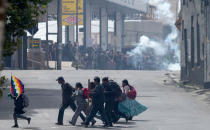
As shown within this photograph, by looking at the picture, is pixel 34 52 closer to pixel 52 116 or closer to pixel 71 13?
pixel 71 13

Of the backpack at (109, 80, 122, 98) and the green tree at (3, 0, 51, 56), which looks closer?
the green tree at (3, 0, 51, 56)

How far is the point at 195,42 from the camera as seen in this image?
32.6 meters

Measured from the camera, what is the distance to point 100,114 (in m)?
15.6

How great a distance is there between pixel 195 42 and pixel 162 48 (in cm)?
3684

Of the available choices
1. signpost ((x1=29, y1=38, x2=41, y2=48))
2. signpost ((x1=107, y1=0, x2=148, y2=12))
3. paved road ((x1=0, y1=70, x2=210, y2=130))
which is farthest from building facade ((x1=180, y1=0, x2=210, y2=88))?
signpost ((x1=107, y1=0, x2=148, y2=12))

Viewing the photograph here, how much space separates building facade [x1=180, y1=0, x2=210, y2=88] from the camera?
2947cm

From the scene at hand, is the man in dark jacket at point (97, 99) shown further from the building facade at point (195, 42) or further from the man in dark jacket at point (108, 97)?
the building facade at point (195, 42)

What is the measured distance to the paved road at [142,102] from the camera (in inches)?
619

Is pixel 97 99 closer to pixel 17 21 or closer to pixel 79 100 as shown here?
pixel 79 100

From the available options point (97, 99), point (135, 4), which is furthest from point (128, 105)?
point (135, 4)

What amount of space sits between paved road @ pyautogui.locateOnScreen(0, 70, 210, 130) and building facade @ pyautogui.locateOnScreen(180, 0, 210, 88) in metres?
1.48

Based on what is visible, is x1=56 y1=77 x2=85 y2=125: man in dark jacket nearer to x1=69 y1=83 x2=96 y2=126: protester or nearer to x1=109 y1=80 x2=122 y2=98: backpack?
x1=69 y1=83 x2=96 y2=126: protester

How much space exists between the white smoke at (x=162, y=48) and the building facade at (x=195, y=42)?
18.1m

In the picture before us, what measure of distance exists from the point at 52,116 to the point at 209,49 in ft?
44.7
